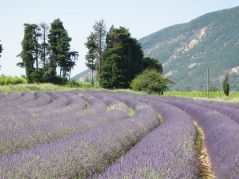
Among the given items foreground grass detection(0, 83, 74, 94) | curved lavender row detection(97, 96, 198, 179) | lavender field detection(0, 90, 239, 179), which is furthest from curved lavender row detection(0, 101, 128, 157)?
foreground grass detection(0, 83, 74, 94)

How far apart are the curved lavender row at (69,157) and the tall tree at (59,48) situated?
168ft

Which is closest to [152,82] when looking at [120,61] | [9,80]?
[120,61]

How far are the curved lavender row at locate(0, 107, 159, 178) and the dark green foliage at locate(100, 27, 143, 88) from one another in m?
47.3

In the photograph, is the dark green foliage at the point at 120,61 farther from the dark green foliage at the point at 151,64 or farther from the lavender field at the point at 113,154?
the lavender field at the point at 113,154

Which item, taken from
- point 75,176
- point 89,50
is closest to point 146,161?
point 75,176

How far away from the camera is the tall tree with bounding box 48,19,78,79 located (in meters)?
58.8

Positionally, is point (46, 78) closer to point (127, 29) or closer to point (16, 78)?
point (16, 78)

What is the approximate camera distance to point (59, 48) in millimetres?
58688

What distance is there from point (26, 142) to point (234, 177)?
13.1ft

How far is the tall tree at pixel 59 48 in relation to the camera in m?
58.8

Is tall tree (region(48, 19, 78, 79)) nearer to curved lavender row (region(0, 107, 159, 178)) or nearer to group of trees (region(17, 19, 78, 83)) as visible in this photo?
group of trees (region(17, 19, 78, 83))

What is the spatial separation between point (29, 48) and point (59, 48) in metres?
4.76

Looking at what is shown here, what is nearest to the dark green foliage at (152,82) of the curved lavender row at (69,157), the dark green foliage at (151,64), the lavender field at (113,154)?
the dark green foliage at (151,64)

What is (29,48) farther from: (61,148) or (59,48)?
(61,148)
